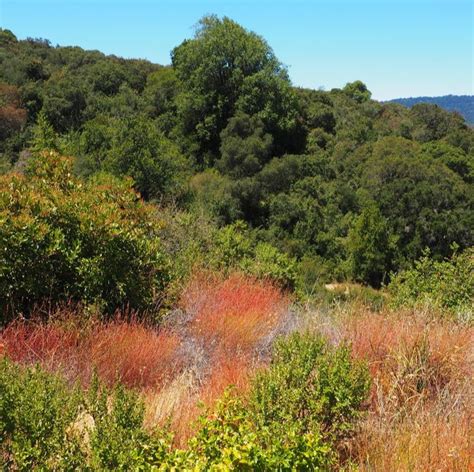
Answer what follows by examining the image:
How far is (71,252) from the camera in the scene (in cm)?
464

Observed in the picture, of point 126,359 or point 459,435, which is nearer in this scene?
point 459,435

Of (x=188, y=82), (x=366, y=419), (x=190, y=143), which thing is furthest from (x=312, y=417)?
(x=188, y=82)

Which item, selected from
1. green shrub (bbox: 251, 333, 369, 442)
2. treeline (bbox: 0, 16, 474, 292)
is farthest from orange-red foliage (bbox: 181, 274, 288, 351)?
treeline (bbox: 0, 16, 474, 292)

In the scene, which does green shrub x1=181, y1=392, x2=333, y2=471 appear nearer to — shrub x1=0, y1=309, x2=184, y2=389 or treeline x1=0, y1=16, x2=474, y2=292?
shrub x1=0, y1=309, x2=184, y2=389

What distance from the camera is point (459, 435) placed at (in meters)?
2.75

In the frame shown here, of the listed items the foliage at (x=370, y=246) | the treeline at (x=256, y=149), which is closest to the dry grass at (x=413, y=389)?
the treeline at (x=256, y=149)

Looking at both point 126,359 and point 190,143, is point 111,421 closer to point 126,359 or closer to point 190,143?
point 126,359

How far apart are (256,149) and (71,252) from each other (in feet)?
83.0

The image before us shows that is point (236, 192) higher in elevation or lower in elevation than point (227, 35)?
lower

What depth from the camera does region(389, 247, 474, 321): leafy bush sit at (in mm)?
7391

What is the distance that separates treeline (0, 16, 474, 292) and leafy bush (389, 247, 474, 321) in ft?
39.6

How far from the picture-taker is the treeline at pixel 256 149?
26.3 metres

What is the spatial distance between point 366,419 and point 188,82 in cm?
3281

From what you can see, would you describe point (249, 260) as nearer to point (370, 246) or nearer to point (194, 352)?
point (194, 352)
